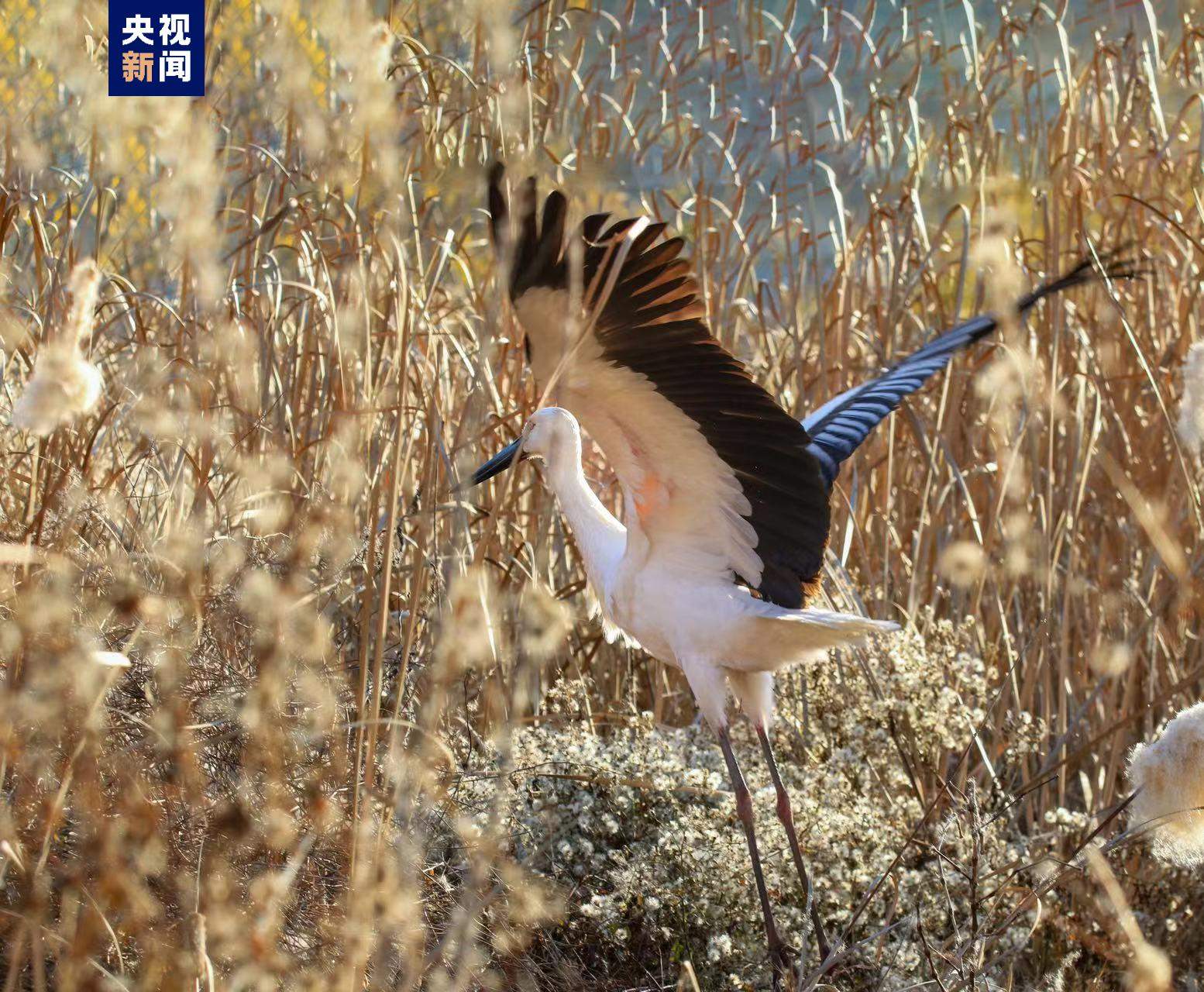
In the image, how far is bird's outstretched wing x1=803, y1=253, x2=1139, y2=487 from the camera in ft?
9.44

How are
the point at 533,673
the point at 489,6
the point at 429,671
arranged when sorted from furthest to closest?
the point at 533,673
the point at 429,671
the point at 489,6

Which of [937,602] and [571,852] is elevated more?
[937,602]

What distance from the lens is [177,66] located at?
2922mm

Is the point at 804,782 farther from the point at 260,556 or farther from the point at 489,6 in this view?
the point at 489,6

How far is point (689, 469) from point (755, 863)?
754 millimetres

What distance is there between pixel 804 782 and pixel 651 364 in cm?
105

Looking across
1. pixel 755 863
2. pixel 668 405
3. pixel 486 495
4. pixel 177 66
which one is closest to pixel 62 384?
pixel 668 405

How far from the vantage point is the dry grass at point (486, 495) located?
1.54 meters

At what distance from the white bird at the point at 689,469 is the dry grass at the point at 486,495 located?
0.13m

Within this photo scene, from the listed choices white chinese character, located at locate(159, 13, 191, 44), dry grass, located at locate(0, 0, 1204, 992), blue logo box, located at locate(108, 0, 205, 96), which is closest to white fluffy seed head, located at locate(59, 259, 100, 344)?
dry grass, located at locate(0, 0, 1204, 992)

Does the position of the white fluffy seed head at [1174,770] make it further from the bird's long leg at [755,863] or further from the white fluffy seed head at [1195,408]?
the bird's long leg at [755,863]

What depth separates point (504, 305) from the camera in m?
3.14

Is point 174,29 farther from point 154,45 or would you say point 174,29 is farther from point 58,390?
point 58,390

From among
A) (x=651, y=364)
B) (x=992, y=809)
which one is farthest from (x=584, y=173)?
(x=992, y=809)
